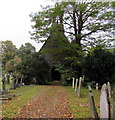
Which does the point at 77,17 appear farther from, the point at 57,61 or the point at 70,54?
the point at 57,61

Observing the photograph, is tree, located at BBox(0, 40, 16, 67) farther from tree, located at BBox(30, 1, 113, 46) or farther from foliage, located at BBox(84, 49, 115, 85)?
foliage, located at BBox(84, 49, 115, 85)

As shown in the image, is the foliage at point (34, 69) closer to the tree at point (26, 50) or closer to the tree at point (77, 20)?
the tree at point (77, 20)

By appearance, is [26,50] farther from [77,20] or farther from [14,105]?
[14,105]

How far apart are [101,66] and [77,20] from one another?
6.67 metres

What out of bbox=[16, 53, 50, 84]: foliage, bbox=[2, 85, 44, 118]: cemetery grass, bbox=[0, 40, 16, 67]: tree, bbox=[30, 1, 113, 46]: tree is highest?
bbox=[30, 1, 113, 46]: tree

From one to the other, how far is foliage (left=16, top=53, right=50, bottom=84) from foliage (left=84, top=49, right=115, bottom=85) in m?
4.70

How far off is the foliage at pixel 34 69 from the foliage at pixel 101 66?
470 cm

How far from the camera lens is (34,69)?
1488 centimetres

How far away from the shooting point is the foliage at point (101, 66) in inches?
460

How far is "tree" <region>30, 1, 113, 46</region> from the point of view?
14.2m

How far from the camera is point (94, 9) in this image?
46.8 feet

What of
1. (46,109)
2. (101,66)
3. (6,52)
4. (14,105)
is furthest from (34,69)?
(46,109)

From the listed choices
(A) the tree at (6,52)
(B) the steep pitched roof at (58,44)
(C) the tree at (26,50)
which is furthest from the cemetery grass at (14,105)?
(C) the tree at (26,50)


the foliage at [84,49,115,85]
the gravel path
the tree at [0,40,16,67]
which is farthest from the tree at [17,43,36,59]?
the gravel path
